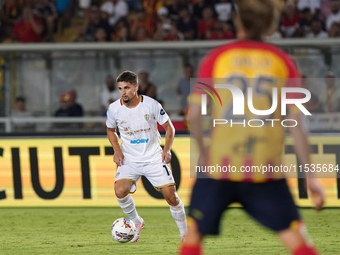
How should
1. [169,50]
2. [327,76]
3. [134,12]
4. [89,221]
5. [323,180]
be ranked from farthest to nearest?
[134,12] < [169,50] < [327,76] < [323,180] < [89,221]

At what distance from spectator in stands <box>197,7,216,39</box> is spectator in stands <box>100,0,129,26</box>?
1893 millimetres

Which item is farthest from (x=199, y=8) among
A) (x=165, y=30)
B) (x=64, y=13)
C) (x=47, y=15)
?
(x=47, y=15)

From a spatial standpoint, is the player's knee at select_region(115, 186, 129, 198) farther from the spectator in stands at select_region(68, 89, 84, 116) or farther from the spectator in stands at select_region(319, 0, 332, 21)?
the spectator in stands at select_region(319, 0, 332, 21)

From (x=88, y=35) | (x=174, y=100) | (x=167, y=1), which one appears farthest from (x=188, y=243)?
(x=167, y=1)

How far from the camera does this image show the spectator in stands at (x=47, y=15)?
42.3 feet

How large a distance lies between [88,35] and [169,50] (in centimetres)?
202

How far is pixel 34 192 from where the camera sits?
893 cm

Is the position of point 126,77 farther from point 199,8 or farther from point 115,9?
point 115,9

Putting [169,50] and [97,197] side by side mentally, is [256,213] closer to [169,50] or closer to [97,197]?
[97,197]

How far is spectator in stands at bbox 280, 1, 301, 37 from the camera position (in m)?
12.1

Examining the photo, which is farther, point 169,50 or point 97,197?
point 169,50

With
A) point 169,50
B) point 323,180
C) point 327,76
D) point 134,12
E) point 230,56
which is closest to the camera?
point 230,56

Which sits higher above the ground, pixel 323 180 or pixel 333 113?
pixel 333 113

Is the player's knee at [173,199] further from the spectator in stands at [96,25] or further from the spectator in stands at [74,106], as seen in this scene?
the spectator in stands at [96,25]
